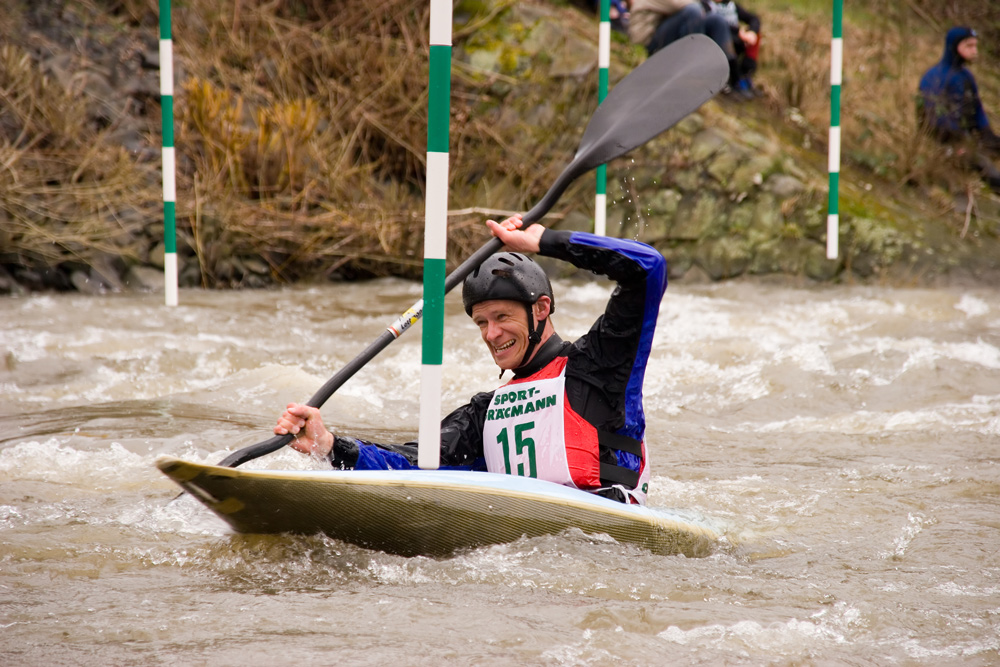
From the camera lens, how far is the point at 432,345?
8.48 ft

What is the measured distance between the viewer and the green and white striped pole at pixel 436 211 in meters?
2.52

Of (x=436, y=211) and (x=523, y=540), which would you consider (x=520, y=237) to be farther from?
(x=523, y=540)

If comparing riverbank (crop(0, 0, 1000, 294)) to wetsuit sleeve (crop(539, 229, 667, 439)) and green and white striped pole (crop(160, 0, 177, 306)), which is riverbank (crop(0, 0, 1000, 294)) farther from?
wetsuit sleeve (crop(539, 229, 667, 439))

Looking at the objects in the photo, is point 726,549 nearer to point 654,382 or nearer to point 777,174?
point 654,382

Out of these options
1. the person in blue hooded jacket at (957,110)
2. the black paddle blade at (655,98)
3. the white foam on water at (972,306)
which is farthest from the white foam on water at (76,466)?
the person in blue hooded jacket at (957,110)

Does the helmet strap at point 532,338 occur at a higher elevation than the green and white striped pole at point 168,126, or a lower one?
lower

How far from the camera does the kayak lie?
2586mm

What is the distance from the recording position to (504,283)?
9.41ft

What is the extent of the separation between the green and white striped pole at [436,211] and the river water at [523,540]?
476 mm

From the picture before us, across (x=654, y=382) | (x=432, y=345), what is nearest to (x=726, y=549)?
(x=432, y=345)

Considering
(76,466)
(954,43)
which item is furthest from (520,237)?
(954,43)

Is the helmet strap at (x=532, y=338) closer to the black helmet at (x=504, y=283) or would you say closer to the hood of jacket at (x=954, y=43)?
the black helmet at (x=504, y=283)

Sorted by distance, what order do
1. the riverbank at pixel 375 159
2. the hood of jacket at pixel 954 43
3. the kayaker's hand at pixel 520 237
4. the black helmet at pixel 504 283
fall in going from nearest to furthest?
the kayaker's hand at pixel 520 237 < the black helmet at pixel 504 283 < the riverbank at pixel 375 159 < the hood of jacket at pixel 954 43

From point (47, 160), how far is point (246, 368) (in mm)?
2775
